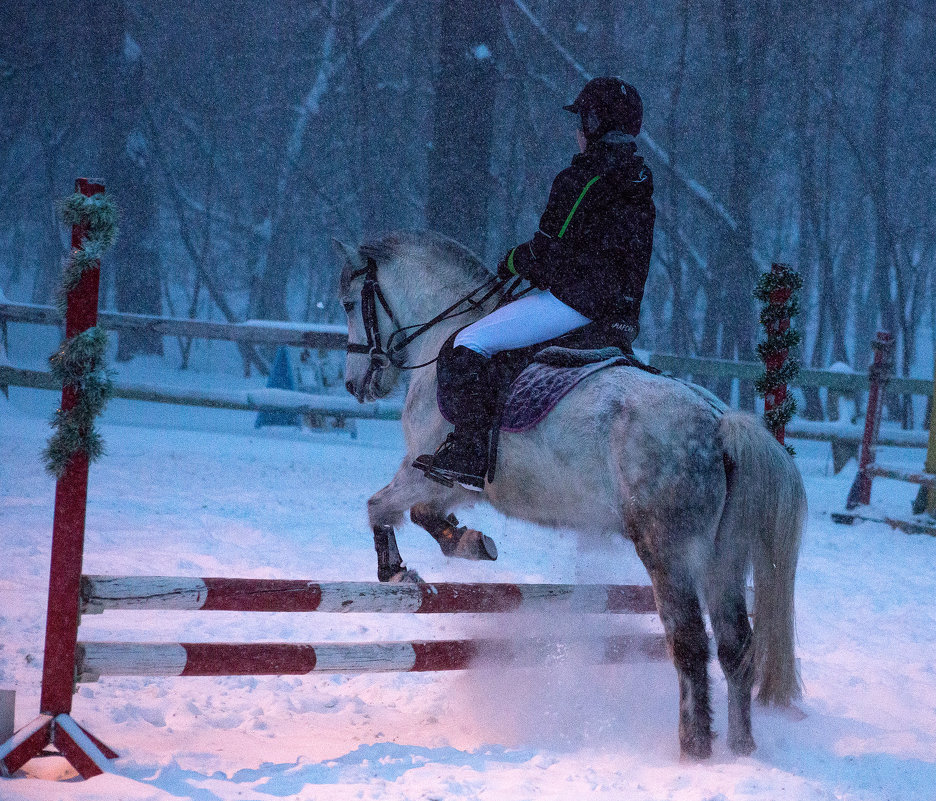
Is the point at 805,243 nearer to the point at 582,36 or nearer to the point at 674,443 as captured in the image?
the point at 582,36

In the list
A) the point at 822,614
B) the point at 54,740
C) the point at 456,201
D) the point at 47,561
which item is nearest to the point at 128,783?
the point at 54,740

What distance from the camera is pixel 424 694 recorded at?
14.6 feet

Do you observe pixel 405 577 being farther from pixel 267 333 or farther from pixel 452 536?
pixel 267 333

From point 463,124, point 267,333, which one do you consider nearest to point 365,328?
point 463,124

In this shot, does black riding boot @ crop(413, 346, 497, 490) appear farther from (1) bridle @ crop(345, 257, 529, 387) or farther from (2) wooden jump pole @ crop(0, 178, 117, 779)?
(2) wooden jump pole @ crop(0, 178, 117, 779)

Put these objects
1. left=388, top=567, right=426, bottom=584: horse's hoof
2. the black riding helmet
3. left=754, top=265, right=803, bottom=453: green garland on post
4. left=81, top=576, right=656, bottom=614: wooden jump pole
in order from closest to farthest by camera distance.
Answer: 1. left=81, top=576, right=656, bottom=614: wooden jump pole
2. the black riding helmet
3. left=388, top=567, right=426, bottom=584: horse's hoof
4. left=754, top=265, right=803, bottom=453: green garland on post

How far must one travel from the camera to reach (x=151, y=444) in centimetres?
1023

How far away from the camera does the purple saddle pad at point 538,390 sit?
3730 millimetres

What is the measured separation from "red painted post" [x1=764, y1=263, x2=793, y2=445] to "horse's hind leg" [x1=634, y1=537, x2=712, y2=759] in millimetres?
1844

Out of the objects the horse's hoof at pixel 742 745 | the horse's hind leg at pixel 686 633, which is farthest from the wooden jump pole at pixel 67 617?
the horse's hoof at pixel 742 745

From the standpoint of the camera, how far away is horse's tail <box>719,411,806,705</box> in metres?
3.64

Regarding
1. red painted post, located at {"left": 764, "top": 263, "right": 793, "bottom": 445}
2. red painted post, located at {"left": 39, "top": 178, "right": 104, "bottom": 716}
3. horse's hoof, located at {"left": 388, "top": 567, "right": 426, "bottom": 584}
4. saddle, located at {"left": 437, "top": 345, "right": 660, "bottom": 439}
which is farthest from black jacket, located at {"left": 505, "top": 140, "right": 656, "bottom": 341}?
red painted post, located at {"left": 39, "top": 178, "right": 104, "bottom": 716}

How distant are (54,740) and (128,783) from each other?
374 millimetres

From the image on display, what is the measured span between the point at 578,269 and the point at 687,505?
106 cm
